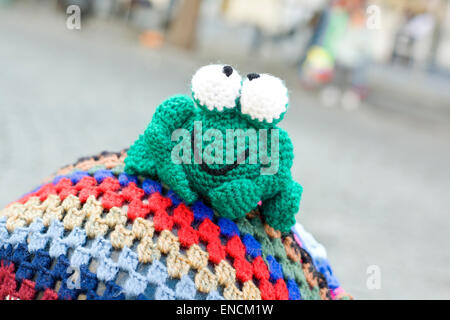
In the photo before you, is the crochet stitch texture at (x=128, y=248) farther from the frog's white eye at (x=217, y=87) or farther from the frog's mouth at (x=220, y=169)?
the frog's white eye at (x=217, y=87)

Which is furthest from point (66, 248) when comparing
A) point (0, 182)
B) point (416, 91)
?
point (416, 91)

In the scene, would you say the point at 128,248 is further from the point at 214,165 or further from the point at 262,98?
the point at 262,98

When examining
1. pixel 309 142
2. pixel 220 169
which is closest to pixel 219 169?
pixel 220 169

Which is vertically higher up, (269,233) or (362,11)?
(362,11)

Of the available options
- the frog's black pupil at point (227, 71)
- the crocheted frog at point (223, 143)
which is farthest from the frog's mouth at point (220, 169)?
the frog's black pupil at point (227, 71)

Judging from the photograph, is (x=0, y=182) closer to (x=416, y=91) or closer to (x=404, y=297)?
(x=404, y=297)

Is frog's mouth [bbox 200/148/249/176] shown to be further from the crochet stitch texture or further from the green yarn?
the crochet stitch texture

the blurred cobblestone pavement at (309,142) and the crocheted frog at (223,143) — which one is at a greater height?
the crocheted frog at (223,143)
